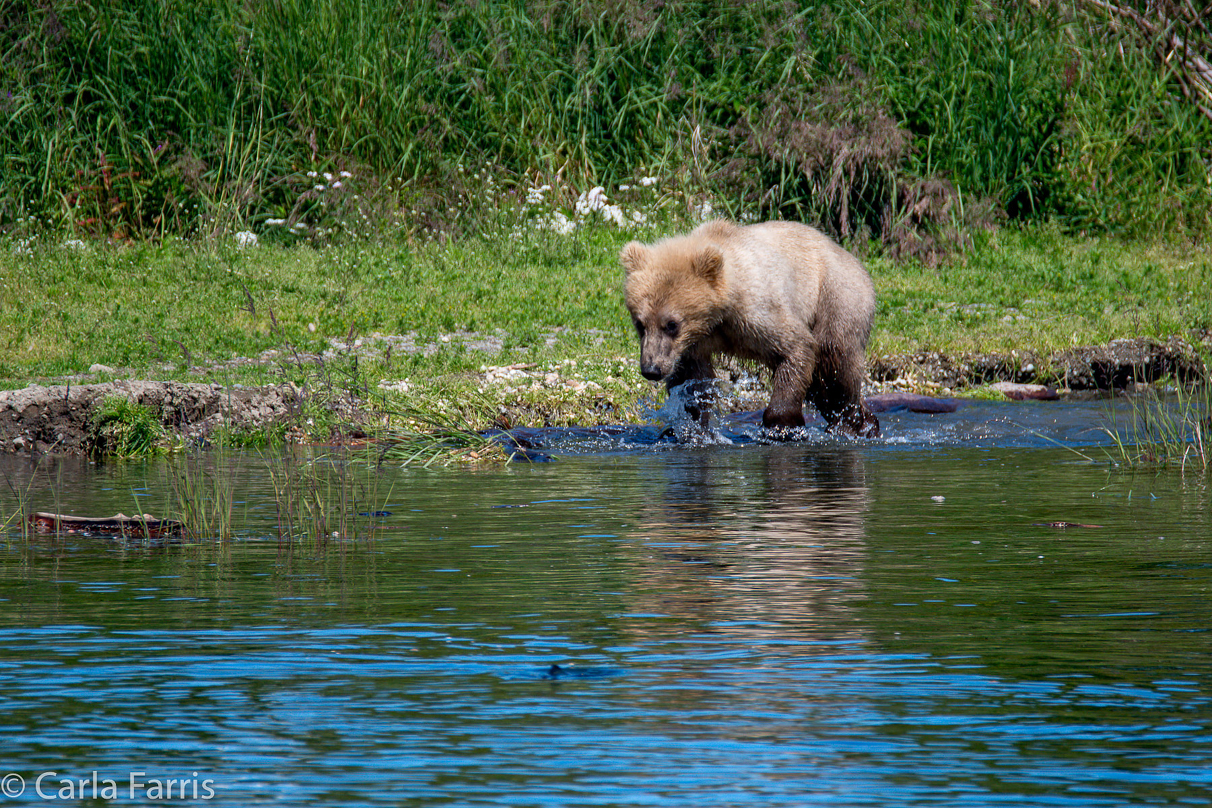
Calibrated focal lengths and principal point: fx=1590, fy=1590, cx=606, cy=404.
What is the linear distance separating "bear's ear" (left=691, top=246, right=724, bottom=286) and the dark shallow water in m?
2.38

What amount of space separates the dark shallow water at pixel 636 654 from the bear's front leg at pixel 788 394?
241 centimetres

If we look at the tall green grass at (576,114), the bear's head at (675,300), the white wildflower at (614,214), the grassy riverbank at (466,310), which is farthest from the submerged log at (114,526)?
the white wildflower at (614,214)

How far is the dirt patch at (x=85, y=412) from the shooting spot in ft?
30.5

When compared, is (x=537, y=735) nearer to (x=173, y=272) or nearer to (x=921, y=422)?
(x=921, y=422)

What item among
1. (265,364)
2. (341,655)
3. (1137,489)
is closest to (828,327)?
(1137,489)

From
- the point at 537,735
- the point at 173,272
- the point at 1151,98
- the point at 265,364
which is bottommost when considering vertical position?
the point at 537,735

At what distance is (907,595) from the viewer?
16.6 feet

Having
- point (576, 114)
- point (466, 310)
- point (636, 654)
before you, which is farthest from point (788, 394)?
point (576, 114)

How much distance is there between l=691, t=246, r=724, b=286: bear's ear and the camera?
9523 millimetres

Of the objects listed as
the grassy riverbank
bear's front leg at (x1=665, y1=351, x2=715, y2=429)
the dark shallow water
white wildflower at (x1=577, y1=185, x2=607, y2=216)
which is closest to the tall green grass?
white wildflower at (x1=577, y1=185, x2=607, y2=216)

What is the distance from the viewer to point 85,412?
936 cm

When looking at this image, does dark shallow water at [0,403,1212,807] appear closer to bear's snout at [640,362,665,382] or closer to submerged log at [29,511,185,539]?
submerged log at [29,511,185,539]

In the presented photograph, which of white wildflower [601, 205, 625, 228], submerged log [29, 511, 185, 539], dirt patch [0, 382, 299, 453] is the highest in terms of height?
white wildflower [601, 205, 625, 228]

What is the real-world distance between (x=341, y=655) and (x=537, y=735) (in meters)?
0.95
